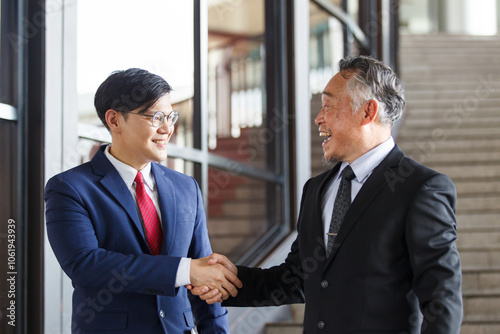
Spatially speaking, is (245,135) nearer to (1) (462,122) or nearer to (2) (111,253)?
(1) (462,122)

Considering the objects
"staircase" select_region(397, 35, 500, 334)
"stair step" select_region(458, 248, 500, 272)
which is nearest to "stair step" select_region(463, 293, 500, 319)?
"staircase" select_region(397, 35, 500, 334)

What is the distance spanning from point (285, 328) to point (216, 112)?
62.2 inches

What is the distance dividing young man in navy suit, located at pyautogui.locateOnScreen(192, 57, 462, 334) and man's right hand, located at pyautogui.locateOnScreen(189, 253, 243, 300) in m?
0.02

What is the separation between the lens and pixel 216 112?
4.50 m

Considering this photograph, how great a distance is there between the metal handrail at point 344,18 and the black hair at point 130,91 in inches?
140

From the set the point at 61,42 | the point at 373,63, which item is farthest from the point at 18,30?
the point at 373,63

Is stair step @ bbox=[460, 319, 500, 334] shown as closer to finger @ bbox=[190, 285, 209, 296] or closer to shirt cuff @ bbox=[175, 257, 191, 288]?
finger @ bbox=[190, 285, 209, 296]

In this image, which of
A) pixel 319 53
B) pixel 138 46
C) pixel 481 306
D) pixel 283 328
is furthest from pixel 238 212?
pixel 138 46

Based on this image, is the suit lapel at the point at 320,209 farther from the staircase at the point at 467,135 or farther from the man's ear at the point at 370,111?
the staircase at the point at 467,135

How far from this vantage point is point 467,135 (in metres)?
6.16
